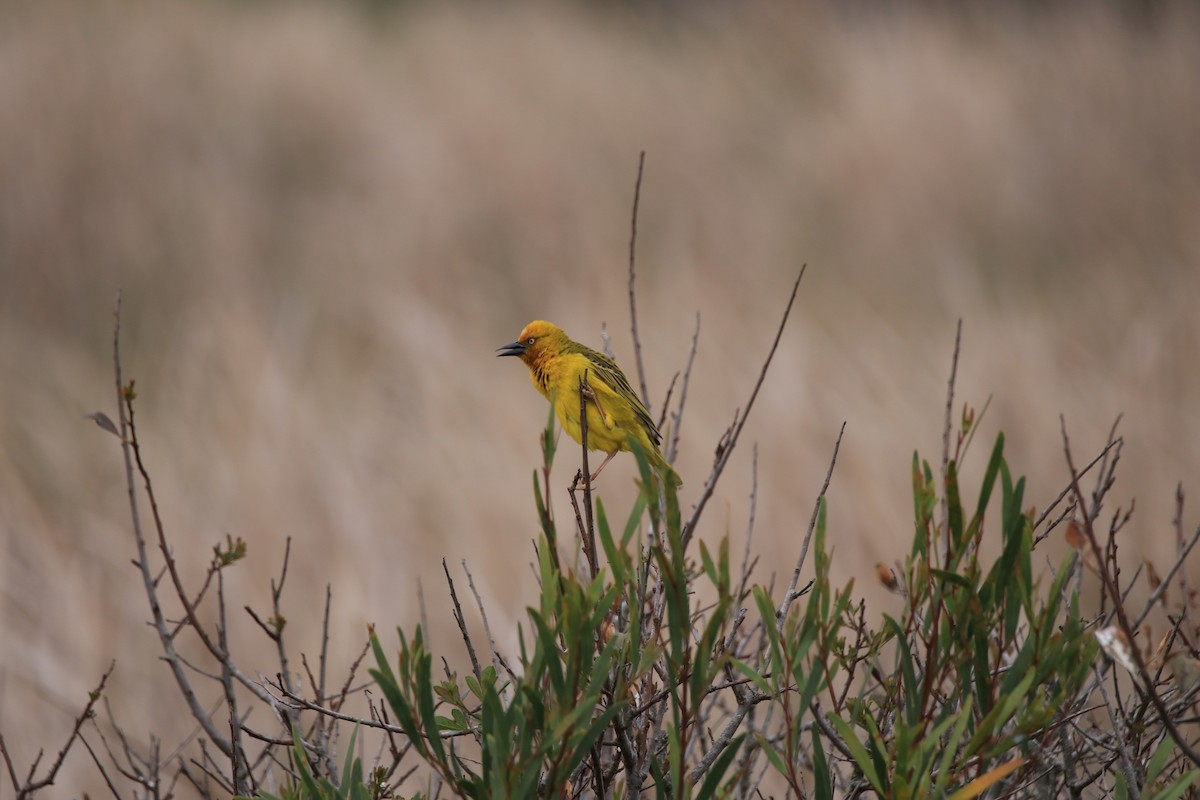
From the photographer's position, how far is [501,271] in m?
7.38

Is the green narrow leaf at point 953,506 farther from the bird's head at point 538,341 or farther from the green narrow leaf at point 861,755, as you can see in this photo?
the bird's head at point 538,341

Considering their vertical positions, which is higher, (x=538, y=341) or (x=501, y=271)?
(x=501, y=271)

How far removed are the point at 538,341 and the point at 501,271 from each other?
5251 mm

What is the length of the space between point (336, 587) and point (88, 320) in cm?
420

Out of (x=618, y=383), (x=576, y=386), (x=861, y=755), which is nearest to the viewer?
(x=861, y=755)

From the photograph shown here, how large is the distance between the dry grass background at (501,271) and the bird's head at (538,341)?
1954 millimetres

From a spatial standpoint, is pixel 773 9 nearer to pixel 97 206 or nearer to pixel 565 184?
pixel 565 184

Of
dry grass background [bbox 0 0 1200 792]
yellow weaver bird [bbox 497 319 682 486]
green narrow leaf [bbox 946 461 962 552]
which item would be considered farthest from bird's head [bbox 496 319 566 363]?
dry grass background [bbox 0 0 1200 792]

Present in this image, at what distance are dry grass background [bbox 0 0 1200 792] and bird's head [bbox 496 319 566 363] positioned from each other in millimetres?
1954

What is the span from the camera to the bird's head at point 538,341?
7.17 feet

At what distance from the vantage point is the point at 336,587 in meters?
4.39

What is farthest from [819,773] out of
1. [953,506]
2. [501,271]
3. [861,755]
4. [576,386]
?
[501,271]

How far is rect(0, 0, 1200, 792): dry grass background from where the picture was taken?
14.8 ft

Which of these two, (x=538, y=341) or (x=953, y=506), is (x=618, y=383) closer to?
(x=538, y=341)
